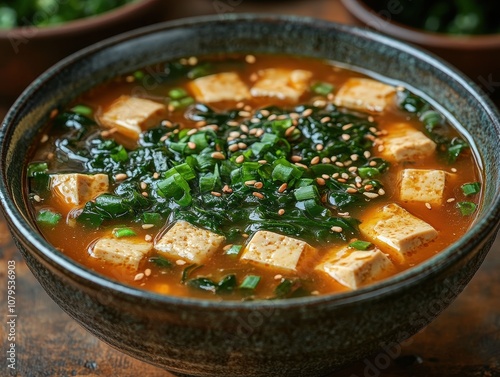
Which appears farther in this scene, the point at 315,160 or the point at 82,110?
the point at 82,110

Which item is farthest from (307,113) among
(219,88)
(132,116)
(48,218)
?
(48,218)

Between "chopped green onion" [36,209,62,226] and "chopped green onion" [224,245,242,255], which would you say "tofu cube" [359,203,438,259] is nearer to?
"chopped green onion" [224,245,242,255]

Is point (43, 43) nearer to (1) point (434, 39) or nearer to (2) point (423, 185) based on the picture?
(1) point (434, 39)

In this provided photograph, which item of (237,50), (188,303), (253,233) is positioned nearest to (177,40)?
(237,50)

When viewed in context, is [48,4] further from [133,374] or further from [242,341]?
[242,341]

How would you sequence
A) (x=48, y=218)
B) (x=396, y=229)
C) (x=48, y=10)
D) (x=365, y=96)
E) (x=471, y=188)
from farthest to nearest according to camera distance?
(x=48, y=10)
(x=365, y=96)
(x=471, y=188)
(x=48, y=218)
(x=396, y=229)

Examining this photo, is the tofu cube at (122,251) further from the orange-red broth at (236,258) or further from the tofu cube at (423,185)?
the tofu cube at (423,185)
